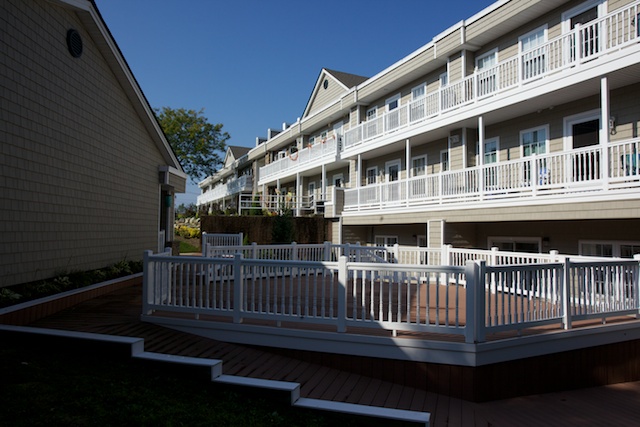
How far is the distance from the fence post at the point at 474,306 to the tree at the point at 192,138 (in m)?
37.0

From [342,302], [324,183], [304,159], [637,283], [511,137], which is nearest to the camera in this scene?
[342,302]

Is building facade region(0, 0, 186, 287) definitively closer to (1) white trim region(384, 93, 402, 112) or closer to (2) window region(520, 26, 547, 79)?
(1) white trim region(384, 93, 402, 112)

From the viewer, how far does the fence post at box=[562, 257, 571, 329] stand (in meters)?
6.40

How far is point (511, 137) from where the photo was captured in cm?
1422

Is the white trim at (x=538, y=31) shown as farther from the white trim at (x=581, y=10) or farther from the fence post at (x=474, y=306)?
the fence post at (x=474, y=306)

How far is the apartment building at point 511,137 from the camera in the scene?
10.0 meters

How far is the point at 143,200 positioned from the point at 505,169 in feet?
38.8

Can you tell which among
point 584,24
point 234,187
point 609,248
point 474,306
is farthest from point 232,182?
point 474,306

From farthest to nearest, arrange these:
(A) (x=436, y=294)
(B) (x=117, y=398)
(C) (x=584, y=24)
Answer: (C) (x=584, y=24) → (A) (x=436, y=294) → (B) (x=117, y=398)

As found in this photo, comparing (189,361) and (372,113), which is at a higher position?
(372,113)

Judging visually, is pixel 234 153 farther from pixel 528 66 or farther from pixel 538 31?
pixel 528 66

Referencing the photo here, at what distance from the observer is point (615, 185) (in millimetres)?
9492

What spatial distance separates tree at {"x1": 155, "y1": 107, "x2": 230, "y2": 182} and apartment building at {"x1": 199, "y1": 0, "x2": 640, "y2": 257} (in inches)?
877

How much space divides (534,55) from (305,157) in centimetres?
1535
